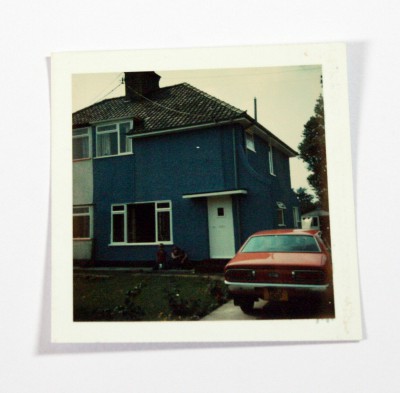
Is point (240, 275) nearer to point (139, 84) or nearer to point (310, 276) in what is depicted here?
point (310, 276)

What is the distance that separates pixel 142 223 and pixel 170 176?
35cm

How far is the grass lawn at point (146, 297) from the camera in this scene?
7.34ft

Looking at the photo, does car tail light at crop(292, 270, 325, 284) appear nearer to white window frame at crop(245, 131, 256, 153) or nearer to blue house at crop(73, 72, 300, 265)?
blue house at crop(73, 72, 300, 265)

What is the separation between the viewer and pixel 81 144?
2.39 m

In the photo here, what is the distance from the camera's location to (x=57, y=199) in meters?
2.31

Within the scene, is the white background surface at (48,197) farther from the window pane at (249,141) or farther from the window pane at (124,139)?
the window pane at (249,141)

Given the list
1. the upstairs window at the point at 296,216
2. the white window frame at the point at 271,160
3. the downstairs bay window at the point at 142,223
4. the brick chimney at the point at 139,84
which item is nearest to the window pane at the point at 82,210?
the downstairs bay window at the point at 142,223

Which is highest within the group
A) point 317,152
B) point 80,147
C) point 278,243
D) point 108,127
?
point 108,127

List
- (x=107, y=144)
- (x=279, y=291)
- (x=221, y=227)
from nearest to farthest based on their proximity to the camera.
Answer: (x=279, y=291), (x=221, y=227), (x=107, y=144)

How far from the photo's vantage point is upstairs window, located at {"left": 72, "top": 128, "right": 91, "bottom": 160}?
7.76ft

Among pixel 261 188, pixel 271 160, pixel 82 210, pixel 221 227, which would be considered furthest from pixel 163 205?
pixel 271 160

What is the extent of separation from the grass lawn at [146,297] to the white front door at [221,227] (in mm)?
176

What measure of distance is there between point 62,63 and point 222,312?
1.81 metres

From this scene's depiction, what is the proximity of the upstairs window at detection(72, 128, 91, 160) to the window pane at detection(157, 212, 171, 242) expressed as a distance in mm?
622
